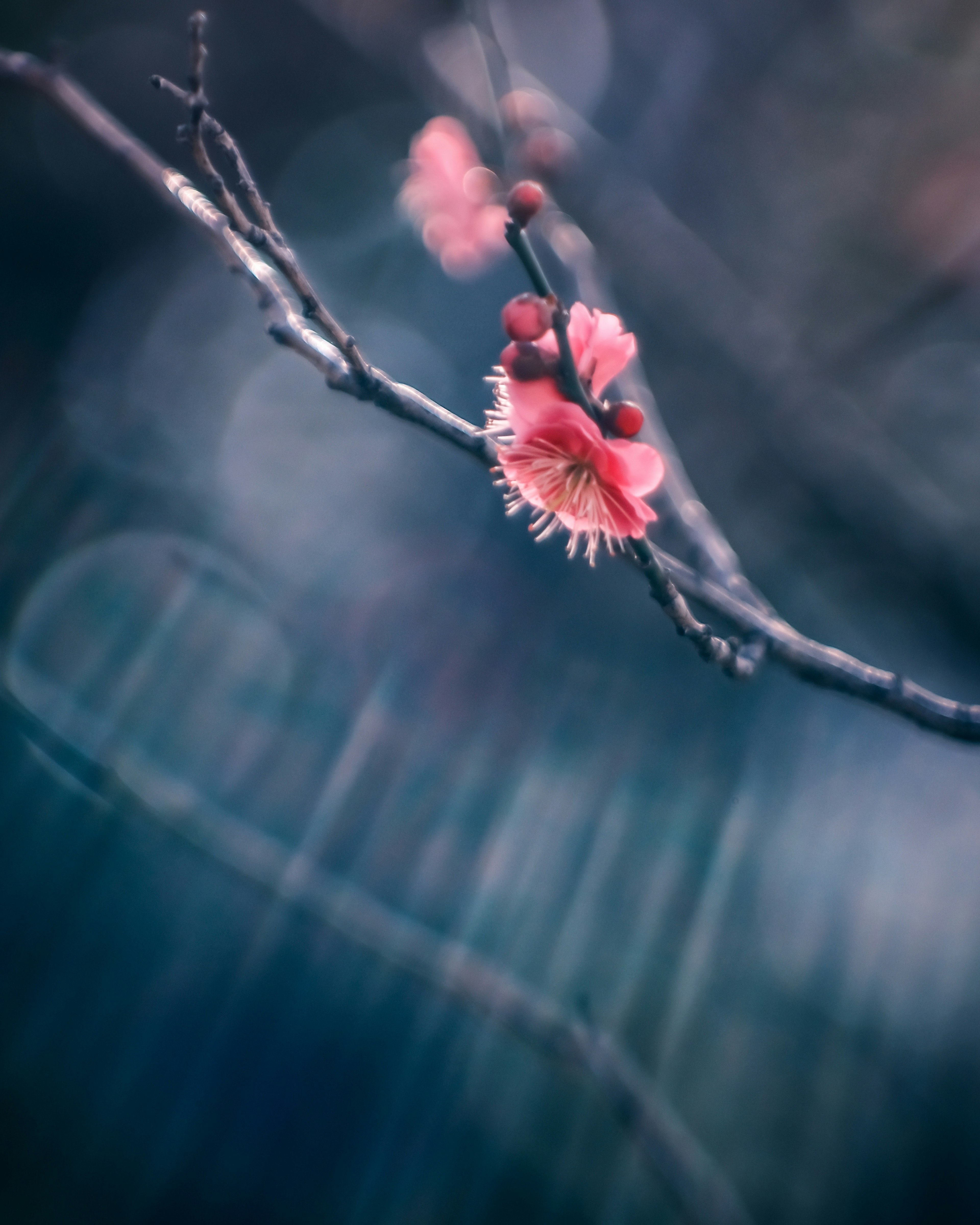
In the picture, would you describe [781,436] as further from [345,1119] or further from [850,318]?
[345,1119]

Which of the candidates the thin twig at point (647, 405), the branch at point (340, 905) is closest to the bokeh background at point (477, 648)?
the branch at point (340, 905)

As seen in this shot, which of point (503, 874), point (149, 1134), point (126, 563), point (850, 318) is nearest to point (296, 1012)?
point (149, 1134)

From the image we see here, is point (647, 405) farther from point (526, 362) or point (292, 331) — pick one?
point (292, 331)

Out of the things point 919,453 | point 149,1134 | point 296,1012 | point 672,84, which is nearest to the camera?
point 149,1134

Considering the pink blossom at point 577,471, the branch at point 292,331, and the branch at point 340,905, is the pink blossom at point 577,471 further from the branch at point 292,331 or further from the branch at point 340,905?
the branch at point 340,905

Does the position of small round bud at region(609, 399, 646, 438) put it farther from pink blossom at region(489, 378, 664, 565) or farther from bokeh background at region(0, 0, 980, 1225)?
bokeh background at region(0, 0, 980, 1225)

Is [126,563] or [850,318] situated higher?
[850,318]
